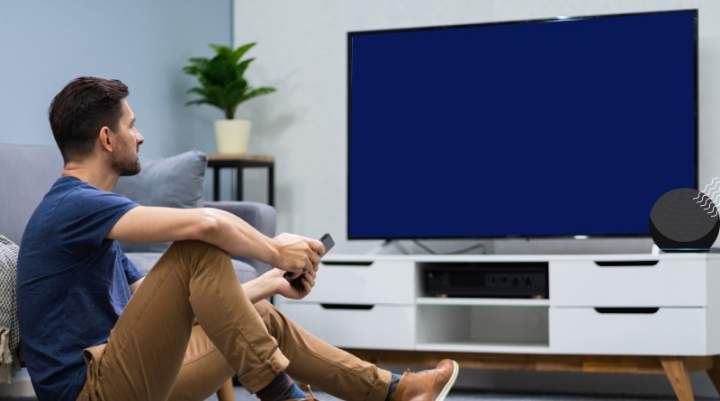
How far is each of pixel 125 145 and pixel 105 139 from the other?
5 centimetres

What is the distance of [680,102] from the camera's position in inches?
152

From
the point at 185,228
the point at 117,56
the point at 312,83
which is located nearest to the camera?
the point at 185,228

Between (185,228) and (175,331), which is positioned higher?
(185,228)

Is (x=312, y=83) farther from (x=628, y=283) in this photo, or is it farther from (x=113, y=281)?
(x=113, y=281)

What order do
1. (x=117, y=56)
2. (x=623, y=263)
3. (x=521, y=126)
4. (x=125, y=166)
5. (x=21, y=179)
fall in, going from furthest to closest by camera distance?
(x=117, y=56) < (x=521, y=126) < (x=623, y=263) < (x=21, y=179) < (x=125, y=166)

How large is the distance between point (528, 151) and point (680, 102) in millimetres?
592

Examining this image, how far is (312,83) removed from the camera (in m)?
4.80

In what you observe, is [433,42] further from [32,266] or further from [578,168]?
[32,266]

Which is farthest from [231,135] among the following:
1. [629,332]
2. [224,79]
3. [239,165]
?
[629,332]

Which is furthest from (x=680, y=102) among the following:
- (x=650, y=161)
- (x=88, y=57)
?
(x=88, y=57)

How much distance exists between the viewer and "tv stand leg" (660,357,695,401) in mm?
3590

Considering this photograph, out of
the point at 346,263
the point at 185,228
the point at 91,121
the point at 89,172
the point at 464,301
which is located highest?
the point at 91,121

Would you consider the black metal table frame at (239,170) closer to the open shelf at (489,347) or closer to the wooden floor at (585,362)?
the wooden floor at (585,362)

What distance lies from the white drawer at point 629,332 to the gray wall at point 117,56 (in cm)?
195
